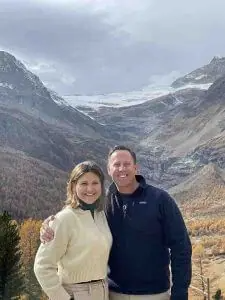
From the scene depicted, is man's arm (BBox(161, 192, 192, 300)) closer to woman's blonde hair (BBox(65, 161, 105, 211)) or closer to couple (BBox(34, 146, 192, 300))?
couple (BBox(34, 146, 192, 300))

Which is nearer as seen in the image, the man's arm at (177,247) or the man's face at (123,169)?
the man's arm at (177,247)

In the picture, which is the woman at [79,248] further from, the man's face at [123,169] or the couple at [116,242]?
the man's face at [123,169]

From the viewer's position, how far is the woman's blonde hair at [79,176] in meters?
6.95

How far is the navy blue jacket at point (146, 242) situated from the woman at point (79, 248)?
245 millimetres

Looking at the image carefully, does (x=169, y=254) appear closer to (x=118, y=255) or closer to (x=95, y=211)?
(x=118, y=255)

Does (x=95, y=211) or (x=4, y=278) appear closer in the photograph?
(x=95, y=211)

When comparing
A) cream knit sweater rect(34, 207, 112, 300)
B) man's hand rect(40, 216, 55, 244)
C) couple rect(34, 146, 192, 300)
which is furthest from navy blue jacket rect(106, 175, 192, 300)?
man's hand rect(40, 216, 55, 244)

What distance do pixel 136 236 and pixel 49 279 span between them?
1.24m

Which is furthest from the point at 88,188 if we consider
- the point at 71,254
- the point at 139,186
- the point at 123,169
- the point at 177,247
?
the point at 177,247

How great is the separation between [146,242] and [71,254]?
3.24 ft

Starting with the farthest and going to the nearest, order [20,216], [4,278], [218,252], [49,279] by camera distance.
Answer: [20,216]
[218,252]
[4,278]
[49,279]

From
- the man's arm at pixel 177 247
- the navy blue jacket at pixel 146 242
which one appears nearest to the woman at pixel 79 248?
the navy blue jacket at pixel 146 242

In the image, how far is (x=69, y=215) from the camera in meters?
6.88

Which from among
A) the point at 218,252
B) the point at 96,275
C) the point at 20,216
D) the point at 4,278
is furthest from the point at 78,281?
the point at 20,216
